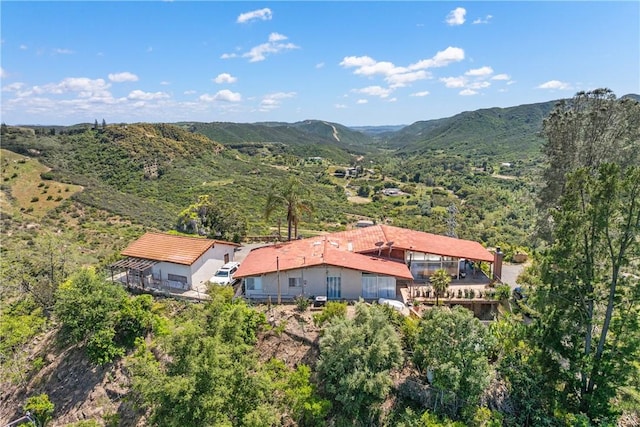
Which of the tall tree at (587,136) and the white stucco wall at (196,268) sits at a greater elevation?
the tall tree at (587,136)

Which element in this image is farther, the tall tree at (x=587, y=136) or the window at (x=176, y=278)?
the window at (x=176, y=278)

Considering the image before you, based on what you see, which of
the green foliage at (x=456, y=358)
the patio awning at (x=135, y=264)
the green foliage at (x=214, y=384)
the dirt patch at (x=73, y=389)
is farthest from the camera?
the patio awning at (x=135, y=264)

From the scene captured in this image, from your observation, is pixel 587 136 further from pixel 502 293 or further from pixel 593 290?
pixel 593 290

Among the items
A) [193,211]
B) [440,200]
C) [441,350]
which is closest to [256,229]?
[193,211]

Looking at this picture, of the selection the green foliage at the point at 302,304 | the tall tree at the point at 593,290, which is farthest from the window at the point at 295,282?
the tall tree at the point at 593,290

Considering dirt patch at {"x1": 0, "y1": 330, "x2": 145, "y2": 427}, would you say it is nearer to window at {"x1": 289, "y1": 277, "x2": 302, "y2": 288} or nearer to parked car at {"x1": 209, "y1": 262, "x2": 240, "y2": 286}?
parked car at {"x1": 209, "y1": 262, "x2": 240, "y2": 286}

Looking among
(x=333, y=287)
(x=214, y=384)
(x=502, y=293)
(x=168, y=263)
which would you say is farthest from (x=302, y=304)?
(x=502, y=293)

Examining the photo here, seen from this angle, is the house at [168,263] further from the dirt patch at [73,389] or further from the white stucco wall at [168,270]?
the dirt patch at [73,389]
